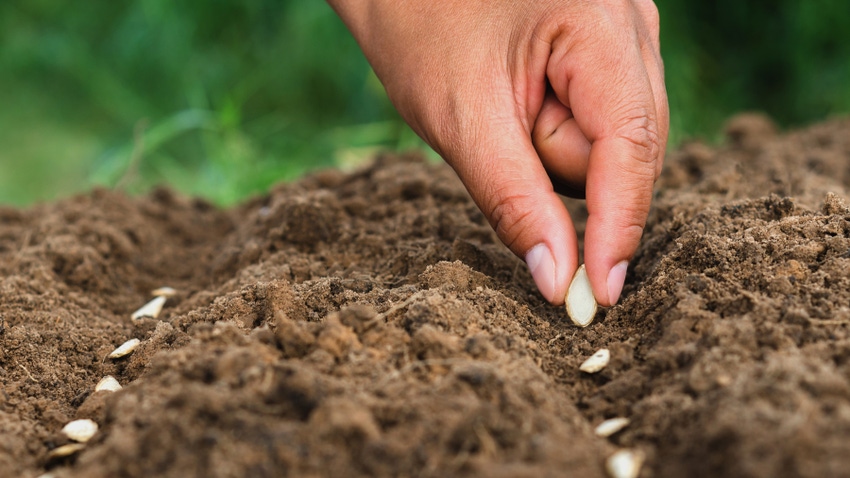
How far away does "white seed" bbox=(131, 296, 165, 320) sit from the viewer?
5.88 feet

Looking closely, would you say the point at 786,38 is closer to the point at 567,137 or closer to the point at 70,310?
the point at 567,137

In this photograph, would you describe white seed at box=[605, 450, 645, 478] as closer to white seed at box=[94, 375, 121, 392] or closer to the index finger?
the index finger

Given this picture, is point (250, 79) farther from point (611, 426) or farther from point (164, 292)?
point (611, 426)

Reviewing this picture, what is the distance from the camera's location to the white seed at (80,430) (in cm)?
124

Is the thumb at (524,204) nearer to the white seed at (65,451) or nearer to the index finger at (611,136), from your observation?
the index finger at (611,136)

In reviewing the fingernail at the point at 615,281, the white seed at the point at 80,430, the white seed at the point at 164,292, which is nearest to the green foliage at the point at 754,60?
the fingernail at the point at 615,281

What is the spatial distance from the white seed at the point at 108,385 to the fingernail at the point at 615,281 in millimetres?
936

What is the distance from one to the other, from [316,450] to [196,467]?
16cm

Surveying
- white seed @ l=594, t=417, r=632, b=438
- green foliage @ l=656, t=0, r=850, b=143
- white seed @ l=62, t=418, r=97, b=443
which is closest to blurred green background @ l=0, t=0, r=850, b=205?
green foliage @ l=656, t=0, r=850, b=143

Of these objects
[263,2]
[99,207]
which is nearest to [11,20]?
[263,2]

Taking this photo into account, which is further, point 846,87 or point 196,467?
point 846,87

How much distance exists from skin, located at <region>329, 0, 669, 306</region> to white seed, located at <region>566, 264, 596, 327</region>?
20mm

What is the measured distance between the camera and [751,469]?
36.1 inches

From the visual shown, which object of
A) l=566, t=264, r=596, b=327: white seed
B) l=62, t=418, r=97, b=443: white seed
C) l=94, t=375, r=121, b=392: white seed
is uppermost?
l=62, t=418, r=97, b=443: white seed
